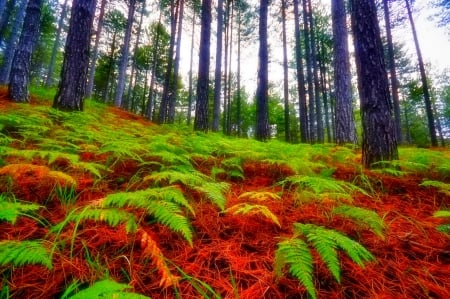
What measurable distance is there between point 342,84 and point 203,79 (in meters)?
4.36

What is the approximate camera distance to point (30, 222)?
1.91 m

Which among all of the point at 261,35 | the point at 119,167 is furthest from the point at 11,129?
the point at 261,35

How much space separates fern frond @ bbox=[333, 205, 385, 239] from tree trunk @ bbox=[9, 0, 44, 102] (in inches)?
337

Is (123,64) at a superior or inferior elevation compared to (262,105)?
superior

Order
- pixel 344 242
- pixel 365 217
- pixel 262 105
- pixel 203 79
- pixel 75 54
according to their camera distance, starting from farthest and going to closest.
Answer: pixel 262 105 → pixel 203 79 → pixel 75 54 → pixel 365 217 → pixel 344 242

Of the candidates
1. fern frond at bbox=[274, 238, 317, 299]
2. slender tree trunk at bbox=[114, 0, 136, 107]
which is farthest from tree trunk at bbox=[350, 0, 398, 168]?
slender tree trunk at bbox=[114, 0, 136, 107]

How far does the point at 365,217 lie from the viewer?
195cm

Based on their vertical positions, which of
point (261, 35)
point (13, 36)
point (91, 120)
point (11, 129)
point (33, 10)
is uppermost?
point (13, 36)

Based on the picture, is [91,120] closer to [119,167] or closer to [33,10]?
[119,167]

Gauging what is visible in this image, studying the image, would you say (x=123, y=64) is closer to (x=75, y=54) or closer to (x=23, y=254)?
(x=75, y=54)

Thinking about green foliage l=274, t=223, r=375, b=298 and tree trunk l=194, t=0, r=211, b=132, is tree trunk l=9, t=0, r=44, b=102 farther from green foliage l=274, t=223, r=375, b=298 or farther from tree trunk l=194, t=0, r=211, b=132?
green foliage l=274, t=223, r=375, b=298

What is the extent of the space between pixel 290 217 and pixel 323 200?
0.42 m

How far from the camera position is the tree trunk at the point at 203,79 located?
7941mm

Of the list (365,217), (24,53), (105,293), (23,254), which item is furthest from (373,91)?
(24,53)
